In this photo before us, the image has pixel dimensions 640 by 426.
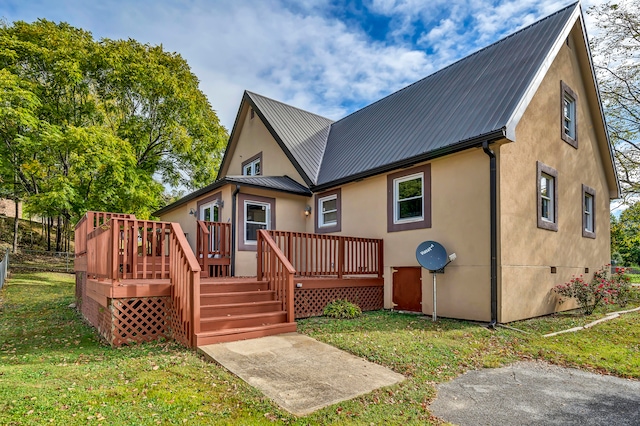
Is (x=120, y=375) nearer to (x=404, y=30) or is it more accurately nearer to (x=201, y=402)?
(x=201, y=402)

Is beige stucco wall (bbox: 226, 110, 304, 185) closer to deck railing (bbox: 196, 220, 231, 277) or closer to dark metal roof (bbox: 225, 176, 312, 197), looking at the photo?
dark metal roof (bbox: 225, 176, 312, 197)

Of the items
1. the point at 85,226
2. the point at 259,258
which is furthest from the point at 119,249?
the point at 85,226

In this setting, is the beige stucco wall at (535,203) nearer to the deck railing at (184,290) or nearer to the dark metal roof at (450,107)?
the dark metal roof at (450,107)

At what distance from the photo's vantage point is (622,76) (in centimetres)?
1623

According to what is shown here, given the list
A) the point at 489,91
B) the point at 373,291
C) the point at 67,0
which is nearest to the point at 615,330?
the point at 373,291

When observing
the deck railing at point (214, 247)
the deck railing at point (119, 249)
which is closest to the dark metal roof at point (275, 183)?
the deck railing at point (214, 247)

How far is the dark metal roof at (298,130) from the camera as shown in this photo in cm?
1246

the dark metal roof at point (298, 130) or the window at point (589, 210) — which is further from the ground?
the dark metal roof at point (298, 130)

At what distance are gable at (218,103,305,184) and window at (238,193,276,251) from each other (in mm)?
1633

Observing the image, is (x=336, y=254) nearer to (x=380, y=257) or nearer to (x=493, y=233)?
(x=380, y=257)

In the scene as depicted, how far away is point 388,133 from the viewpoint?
1123cm

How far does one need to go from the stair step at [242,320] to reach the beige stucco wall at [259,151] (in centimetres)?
601

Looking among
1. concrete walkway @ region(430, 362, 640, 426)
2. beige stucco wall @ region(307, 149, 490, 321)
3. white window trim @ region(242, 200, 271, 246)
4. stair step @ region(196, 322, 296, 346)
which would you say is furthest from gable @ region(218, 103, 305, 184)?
concrete walkway @ region(430, 362, 640, 426)

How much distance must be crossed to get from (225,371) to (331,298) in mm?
4540
